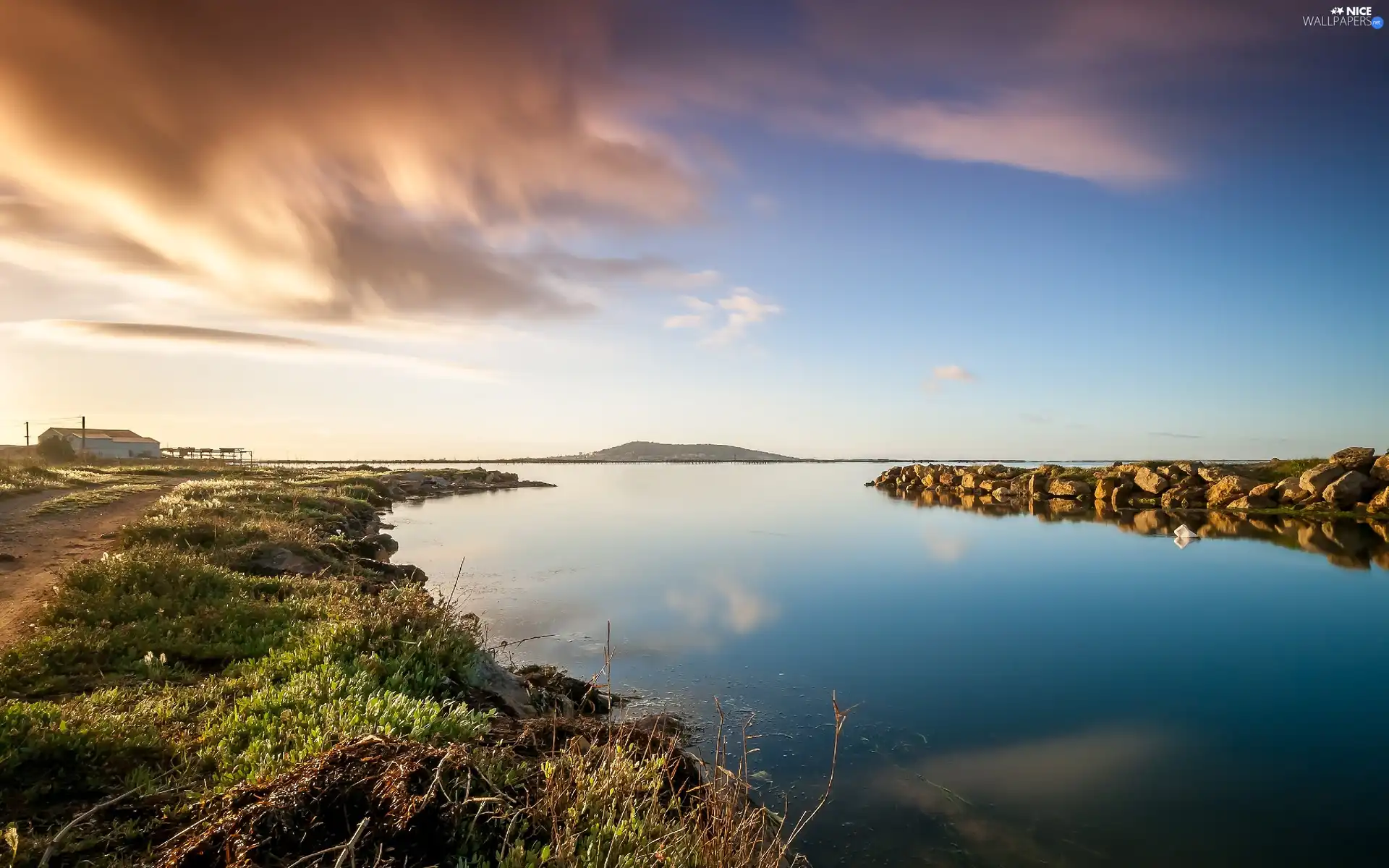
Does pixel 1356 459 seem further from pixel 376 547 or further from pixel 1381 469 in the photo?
pixel 376 547

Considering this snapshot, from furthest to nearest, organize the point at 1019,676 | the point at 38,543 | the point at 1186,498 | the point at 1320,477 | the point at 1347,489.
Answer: the point at 1186,498 < the point at 1320,477 < the point at 1347,489 < the point at 38,543 < the point at 1019,676

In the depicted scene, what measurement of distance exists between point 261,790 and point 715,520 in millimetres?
39210

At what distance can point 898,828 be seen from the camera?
8.00 metres

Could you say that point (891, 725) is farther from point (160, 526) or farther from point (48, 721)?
point (160, 526)

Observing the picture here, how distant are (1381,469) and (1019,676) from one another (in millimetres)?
35967

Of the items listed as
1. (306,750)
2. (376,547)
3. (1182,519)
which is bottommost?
(376,547)

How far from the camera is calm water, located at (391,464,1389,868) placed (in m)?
8.12

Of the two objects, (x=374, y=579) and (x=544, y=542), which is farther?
(x=544, y=542)

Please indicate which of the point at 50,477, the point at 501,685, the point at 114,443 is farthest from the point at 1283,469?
the point at 114,443

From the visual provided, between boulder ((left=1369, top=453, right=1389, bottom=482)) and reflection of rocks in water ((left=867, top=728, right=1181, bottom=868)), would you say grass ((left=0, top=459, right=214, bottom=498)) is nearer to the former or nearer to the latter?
reflection of rocks in water ((left=867, top=728, right=1181, bottom=868))

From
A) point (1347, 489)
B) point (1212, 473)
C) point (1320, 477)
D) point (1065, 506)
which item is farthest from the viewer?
point (1065, 506)

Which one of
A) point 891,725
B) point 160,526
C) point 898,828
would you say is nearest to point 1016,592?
point 891,725

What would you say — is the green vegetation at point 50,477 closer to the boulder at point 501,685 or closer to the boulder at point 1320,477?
the boulder at point 501,685

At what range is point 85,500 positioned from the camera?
1061 inches
